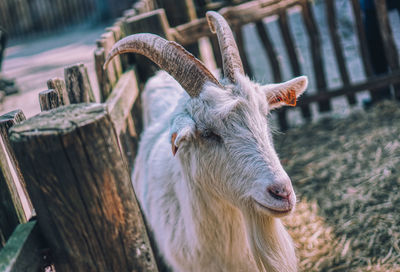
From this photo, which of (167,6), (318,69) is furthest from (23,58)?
(318,69)

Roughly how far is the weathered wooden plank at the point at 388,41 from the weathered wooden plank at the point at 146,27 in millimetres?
2763

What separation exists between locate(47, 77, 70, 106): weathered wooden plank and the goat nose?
136 cm

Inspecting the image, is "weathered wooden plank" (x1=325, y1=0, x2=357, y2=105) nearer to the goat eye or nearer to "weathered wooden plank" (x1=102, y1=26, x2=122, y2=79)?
"weathered wooden plank" (x1=102, y1=26, x2=122, y2=79)

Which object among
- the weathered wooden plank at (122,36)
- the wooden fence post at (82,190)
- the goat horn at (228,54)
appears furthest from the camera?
the weathered wooden plank at (122,36)

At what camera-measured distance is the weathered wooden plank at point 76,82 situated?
2676 mm

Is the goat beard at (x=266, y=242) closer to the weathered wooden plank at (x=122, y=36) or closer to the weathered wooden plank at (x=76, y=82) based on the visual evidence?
the weathered wooden plank at (x=76, y=82)

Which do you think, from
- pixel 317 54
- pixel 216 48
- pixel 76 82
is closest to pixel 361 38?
pixel 317 54

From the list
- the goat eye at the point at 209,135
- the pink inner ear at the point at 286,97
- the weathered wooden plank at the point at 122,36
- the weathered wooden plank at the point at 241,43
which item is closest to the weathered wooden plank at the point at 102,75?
the weathered wooden plank at the point at 122,36

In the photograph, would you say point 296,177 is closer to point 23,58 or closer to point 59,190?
point 59,190

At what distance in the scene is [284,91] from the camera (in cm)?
265

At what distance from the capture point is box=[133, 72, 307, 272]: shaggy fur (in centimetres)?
216

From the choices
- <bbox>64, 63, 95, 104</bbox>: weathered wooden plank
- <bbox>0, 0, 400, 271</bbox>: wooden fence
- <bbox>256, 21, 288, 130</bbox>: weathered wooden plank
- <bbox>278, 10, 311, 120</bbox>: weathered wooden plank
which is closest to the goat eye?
<bbox>0, 0, 400, 271</bbox>: wooden fence

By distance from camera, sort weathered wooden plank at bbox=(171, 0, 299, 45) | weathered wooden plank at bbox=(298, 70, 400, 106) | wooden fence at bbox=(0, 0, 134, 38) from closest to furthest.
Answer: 1. weathered wooden plank at bbox=(171, 0, 299, 45)
2. weathered wooden plank at bbox=(298, 70, 400, 106)
3. wooden fence at bbox=(0, 0, 134, 38)

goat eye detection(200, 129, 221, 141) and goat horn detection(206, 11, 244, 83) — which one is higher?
goat horn detection(206, 11, 244, 83)
